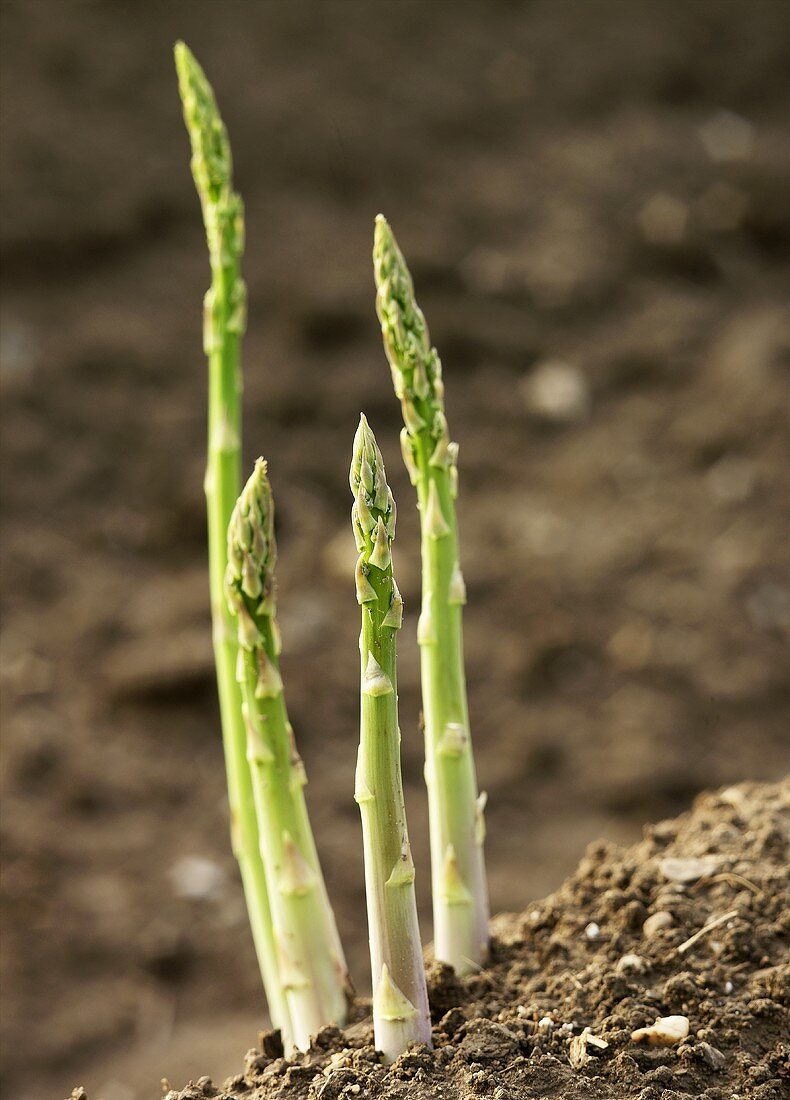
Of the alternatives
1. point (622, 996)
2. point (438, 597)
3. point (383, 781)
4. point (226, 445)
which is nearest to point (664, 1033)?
point (622, 996)

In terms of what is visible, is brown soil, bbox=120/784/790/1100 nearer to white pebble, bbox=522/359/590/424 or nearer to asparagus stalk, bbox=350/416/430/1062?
asparagus stalk, bbox=350/416/430/1062

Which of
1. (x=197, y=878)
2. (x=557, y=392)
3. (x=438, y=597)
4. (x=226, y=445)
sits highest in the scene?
(x=557, y=392)

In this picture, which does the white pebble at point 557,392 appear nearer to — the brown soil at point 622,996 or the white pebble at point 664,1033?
the brown soil at point 622,996

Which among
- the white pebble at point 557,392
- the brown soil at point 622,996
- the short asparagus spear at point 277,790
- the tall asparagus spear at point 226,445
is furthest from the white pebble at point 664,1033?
the white pebble at point 557,392

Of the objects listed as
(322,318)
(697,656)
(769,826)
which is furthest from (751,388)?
(769,826)

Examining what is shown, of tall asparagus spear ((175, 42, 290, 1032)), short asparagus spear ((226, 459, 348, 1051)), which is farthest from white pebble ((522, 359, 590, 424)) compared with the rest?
short asparagus spear ((226, 459, 348, 1051))

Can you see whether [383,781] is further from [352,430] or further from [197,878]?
[352,430]
